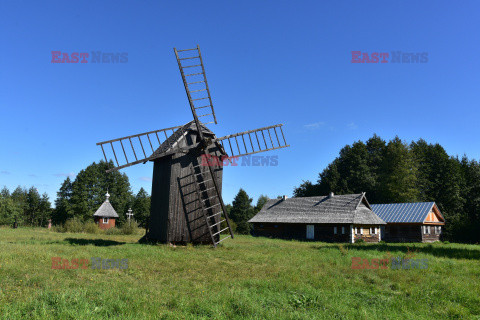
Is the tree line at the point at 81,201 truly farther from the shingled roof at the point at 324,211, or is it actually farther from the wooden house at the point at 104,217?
the shingled roof at the point at 324,211

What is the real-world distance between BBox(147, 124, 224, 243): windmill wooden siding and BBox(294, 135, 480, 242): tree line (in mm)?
37073

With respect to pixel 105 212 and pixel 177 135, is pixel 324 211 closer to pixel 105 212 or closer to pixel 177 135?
pixel 177 135

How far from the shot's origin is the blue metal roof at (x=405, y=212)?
113 feet

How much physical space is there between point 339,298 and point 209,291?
10.7 ft

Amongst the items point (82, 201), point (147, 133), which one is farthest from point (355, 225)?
point (82, 201)

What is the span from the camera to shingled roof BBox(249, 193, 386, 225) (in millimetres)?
32562

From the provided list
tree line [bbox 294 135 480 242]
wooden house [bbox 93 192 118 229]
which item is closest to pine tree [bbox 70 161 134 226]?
wooden house [bbox 93 192 118 229]

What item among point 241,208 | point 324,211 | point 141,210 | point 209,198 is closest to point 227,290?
point 209,198

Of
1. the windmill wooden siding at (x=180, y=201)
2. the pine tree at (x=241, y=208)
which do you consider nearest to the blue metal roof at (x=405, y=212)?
the pine tree at (x=241, y=208)

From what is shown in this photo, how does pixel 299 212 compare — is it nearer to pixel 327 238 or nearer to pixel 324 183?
pixel 327 238

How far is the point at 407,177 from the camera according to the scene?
47.5m

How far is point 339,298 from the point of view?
7855 millimetres

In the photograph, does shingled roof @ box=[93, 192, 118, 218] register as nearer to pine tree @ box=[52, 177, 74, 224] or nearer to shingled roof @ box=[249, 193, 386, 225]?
pine tree @ box=[52, 177, 74, 224]

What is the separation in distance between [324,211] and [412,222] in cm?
968
